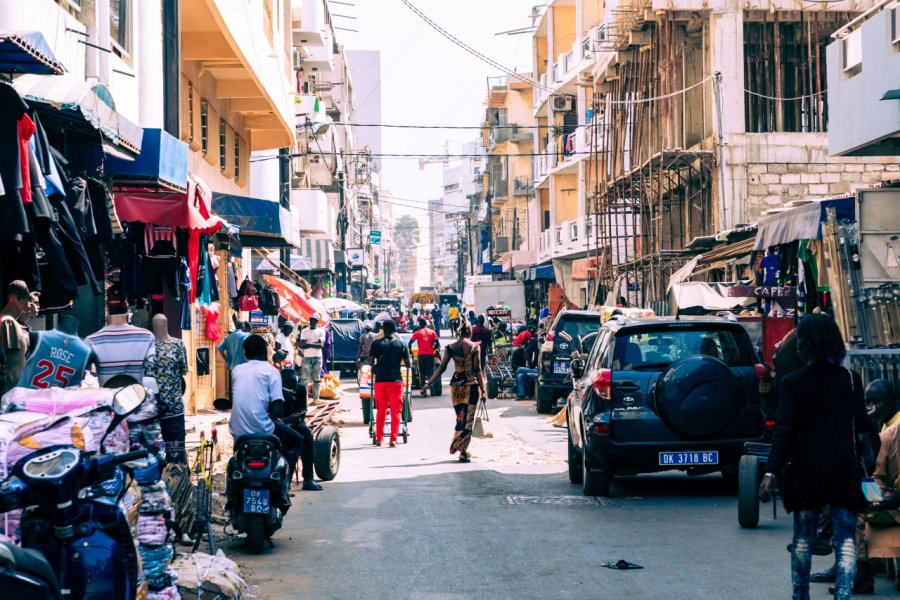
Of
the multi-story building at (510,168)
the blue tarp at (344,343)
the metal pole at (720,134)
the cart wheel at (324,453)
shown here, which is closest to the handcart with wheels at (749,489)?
the cart wheel at (324,453)

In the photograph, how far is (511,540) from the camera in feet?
32.2

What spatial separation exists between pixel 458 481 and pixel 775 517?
452 cm

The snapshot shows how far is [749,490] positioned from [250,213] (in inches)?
506

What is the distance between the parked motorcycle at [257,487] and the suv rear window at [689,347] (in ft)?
13.2

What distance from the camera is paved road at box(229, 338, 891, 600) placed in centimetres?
805

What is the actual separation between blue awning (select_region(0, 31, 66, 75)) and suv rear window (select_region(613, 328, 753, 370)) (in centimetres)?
649

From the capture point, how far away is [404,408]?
61.8 feet

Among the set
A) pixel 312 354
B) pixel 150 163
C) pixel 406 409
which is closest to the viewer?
pixel 150 163

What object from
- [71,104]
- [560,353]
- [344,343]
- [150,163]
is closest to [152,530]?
[71,104]

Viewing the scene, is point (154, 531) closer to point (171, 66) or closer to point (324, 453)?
point (324, 453)

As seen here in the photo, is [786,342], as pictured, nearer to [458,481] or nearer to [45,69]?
[458,481]

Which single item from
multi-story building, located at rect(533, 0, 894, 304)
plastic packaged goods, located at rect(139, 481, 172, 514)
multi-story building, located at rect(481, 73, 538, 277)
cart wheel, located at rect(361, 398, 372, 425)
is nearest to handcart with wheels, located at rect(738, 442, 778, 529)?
plastic packaged goods, located at rect(139, 481, 172, 514)

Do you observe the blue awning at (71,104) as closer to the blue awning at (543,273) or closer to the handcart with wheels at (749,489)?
the handcart with wheels at (749,489)

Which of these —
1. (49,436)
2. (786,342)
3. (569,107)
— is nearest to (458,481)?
(786,342)
